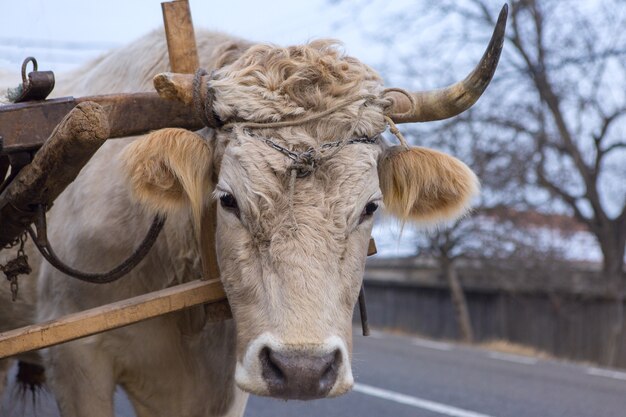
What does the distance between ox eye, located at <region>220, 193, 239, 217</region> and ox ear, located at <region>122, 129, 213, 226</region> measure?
206mm

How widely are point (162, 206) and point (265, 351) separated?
2.98ft

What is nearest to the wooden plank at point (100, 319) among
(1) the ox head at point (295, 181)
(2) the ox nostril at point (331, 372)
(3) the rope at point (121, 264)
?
(1) the ox head at point (295, 181)

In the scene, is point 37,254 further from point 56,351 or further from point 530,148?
point 530,148

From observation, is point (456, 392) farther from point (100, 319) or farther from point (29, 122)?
point (29, 122)

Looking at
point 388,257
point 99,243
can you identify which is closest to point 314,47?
point 99,243

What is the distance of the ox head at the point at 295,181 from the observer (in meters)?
3.27

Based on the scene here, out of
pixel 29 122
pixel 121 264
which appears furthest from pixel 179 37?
pixel 121 264

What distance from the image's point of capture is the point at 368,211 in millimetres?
3699

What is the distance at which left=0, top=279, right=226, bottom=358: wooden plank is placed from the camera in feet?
11.9

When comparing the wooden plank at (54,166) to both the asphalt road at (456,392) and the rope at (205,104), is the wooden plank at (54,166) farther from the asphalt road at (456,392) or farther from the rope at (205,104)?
the asphalt road at (456,392)

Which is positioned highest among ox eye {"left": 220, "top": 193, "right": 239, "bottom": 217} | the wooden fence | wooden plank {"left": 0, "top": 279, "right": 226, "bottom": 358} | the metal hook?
the metal hook

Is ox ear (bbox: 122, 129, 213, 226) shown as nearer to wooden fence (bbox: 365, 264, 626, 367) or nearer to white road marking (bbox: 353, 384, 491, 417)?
white road marking (bbox: 353, 384, 491, 417)

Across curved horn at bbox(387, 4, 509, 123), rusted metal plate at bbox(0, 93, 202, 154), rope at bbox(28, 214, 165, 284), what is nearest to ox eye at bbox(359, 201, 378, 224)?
curved horn at bbox(387, 4, 509, 123)

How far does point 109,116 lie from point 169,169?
0.32 meters
